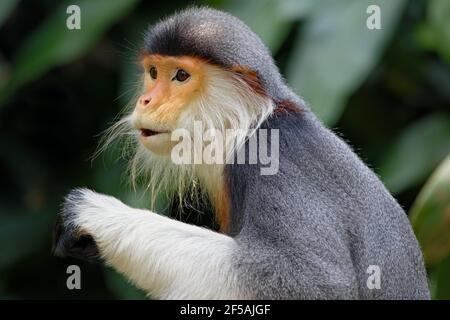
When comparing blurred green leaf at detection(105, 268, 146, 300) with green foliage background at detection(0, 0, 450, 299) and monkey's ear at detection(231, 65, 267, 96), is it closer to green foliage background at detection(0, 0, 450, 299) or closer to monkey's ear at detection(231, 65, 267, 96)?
green foliage background at detection(0, 0, 450, 299)

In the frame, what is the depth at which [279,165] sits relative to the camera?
508 cm

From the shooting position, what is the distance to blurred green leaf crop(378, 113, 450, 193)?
8852mm

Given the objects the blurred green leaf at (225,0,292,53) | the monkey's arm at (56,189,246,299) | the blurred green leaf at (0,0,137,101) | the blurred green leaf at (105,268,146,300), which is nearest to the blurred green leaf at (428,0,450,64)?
the blurred green leaf at (225,0,292,53)

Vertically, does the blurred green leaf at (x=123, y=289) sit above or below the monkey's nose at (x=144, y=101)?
below

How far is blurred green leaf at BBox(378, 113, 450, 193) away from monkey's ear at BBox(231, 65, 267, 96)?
364 centimetres

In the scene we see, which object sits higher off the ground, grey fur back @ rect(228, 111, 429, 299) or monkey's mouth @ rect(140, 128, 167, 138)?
monkey's mouth @ rect(140, 128, 167, 138)

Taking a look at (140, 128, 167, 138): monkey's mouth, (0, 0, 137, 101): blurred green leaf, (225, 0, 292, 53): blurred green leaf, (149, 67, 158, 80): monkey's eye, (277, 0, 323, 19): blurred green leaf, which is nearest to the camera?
(140, 128, 167, 138): monkey's mouth

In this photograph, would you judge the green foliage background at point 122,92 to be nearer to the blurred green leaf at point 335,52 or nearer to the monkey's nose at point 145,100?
the blurred green leaf at point 335,52

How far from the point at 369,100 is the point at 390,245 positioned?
210 inches

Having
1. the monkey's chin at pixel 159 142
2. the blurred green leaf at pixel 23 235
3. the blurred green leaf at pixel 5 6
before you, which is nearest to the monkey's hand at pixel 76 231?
the monkey's chin at pixel 159 142

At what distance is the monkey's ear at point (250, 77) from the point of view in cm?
527

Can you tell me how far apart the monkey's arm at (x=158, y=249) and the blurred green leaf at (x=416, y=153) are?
396cm

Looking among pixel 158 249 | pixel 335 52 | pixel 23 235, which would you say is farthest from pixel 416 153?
pixel 158 249
